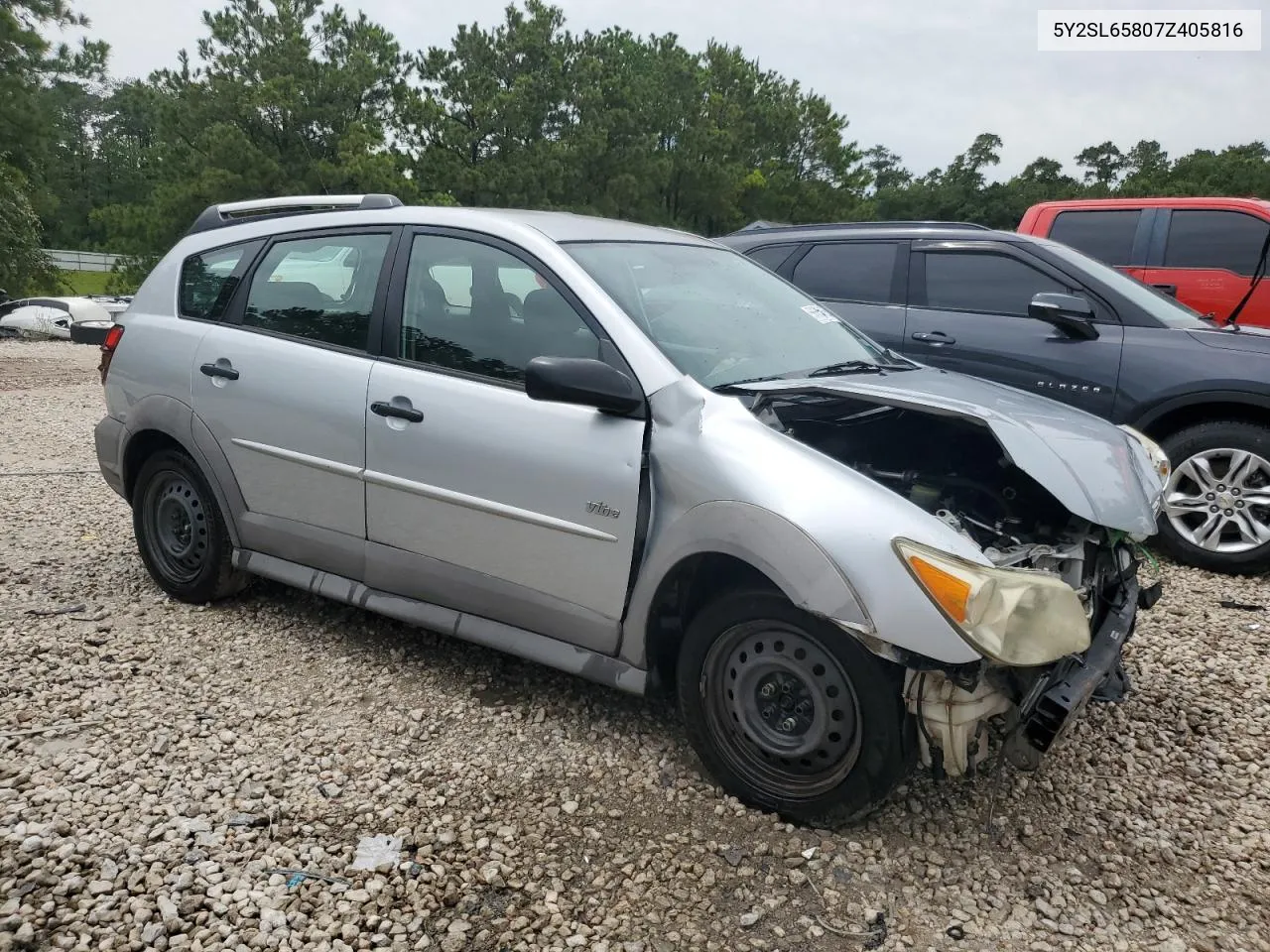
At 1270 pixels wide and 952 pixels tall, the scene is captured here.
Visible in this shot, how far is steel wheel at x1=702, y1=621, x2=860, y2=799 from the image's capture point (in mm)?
2600

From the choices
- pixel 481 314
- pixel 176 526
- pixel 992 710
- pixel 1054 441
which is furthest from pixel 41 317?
pixel 992 710

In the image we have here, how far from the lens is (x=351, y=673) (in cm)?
376

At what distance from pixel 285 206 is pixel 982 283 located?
4.16 meters

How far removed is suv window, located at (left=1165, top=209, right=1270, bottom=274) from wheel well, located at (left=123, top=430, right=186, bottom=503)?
7.54 meters

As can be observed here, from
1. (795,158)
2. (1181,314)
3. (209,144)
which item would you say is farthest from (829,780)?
(795,158)

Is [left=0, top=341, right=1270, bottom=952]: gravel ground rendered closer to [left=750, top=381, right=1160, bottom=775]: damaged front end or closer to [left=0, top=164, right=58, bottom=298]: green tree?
[left=750, top=381, right=1160, bottom=775]: damaged front end

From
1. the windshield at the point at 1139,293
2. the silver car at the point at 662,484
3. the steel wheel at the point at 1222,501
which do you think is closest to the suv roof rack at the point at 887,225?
the windshield at the point at 1139,293

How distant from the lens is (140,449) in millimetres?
4410

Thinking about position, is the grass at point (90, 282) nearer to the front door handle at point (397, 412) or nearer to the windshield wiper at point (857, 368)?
the front door handle at point (397, 412)

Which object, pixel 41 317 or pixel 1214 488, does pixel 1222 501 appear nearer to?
pixel 1214 488

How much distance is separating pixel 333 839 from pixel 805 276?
506 centimetres

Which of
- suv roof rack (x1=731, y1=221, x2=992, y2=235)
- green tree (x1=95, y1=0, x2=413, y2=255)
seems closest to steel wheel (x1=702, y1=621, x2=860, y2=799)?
suv roof rack (x1=731, y1=221, x2=992, y2=235)

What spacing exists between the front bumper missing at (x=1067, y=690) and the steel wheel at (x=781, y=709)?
0.46 m

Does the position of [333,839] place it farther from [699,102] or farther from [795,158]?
[795,158]
